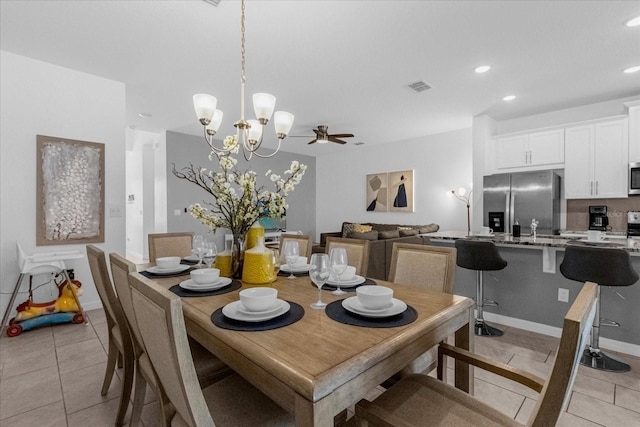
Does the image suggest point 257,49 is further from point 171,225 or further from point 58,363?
point 171,225

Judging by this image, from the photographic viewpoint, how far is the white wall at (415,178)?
5.76 m

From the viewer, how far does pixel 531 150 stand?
4418mm

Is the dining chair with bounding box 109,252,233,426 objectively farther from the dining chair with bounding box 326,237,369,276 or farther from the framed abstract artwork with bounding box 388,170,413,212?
the framed abstract artwork with bounding box 388,170,413,212

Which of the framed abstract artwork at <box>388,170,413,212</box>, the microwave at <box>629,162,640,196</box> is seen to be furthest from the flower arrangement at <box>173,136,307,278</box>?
the framed abstract artwork at <box>388,170,413,212</box>

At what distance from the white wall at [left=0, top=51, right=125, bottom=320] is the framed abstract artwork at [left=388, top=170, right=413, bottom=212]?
196 inches

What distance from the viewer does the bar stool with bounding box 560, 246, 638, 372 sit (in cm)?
208

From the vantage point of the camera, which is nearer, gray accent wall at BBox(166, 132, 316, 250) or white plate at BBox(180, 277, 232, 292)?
white plate at BBox(180, 277, 232, 292)

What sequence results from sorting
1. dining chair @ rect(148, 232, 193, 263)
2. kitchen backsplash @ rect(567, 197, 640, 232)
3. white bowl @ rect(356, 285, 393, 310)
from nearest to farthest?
white bowl @ rect(356, 285, 393, 310) → dining chair @ rect(148, 232, 193, 263) → kitchen backsplash @ rect(567, 197, 640, 232)

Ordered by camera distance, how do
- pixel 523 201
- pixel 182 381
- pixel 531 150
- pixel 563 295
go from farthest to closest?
1. pixel 531 150
2. pixel 523 201
3. pixel 563 295
4. pixel 182 381

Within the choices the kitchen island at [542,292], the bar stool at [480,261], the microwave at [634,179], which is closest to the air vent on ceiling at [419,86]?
the kitchen island at [542,292]

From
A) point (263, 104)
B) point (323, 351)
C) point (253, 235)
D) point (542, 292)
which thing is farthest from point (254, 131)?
point (542, 292)

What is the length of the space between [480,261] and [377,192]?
4.38 metres

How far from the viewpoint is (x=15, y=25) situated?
101 inches

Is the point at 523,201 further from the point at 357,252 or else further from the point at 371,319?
the point at 371,319
